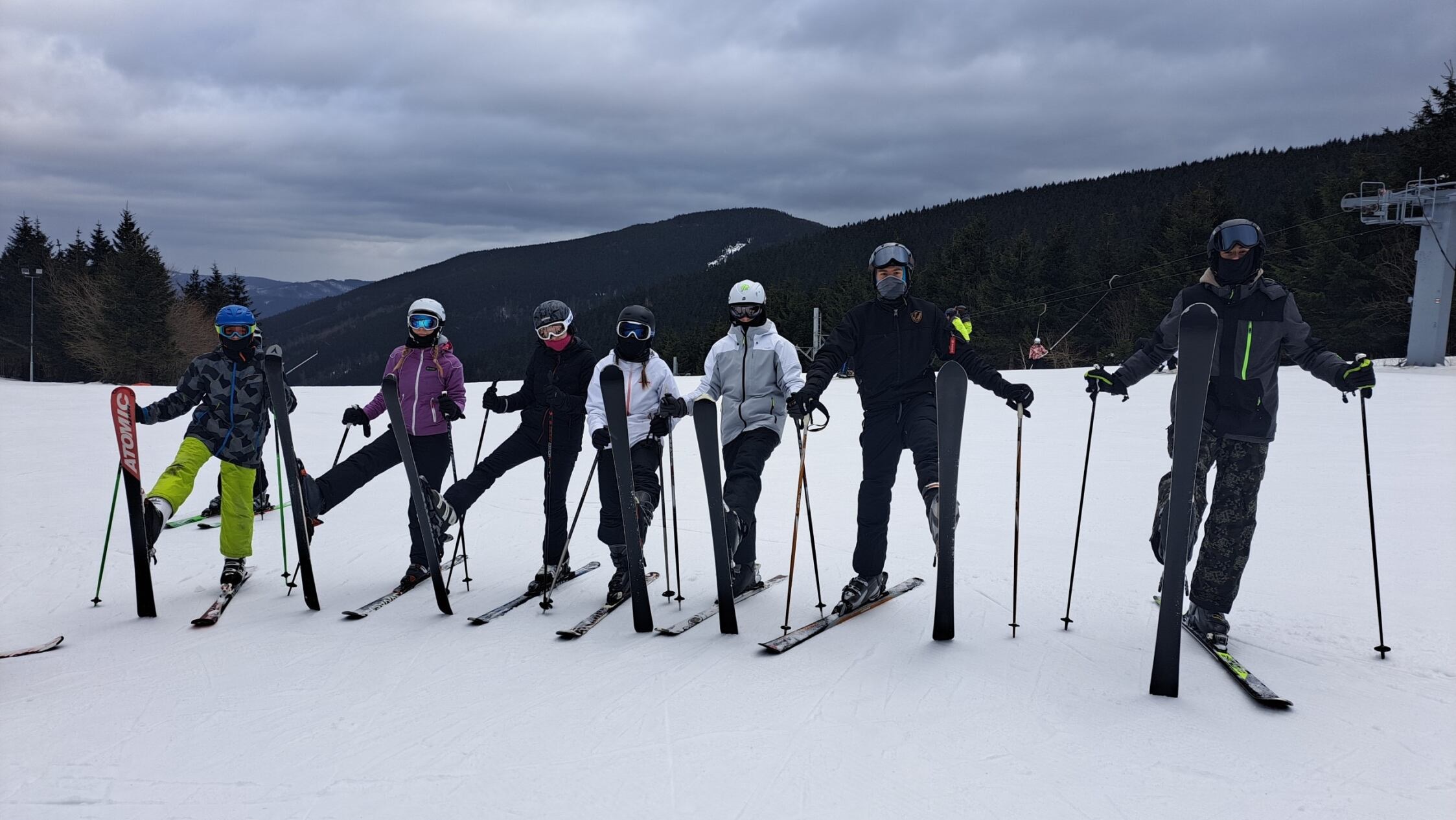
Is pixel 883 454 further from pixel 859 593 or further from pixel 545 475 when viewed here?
pixel 545 475

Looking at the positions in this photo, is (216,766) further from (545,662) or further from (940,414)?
(940,414)

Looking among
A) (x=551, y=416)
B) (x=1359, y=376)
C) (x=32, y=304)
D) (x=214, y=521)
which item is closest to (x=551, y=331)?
(x=551, y=416)

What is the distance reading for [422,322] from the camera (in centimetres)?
588

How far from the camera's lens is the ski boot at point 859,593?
492cm

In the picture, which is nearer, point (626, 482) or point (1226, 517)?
point (1226, 517)

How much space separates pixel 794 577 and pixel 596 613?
160 centimetres

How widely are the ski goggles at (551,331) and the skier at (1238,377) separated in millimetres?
3329

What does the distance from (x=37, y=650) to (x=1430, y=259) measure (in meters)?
33.5

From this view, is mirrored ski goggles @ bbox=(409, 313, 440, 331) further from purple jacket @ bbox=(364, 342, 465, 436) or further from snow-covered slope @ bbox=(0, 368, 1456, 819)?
snow-covered slope @ bbox=(0, 368, 1456, 819)

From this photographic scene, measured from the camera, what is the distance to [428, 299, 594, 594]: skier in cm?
558

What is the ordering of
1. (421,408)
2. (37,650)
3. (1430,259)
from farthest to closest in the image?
1. (1430,259)
2. (421,408)
3. (37,650)

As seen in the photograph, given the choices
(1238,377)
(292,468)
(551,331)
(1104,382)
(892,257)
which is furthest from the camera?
(551,331)

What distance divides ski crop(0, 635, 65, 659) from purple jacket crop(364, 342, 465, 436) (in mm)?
2143

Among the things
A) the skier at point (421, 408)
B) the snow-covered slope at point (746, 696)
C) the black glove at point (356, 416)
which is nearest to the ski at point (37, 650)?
the snow-covered slope at point (746, 696)
